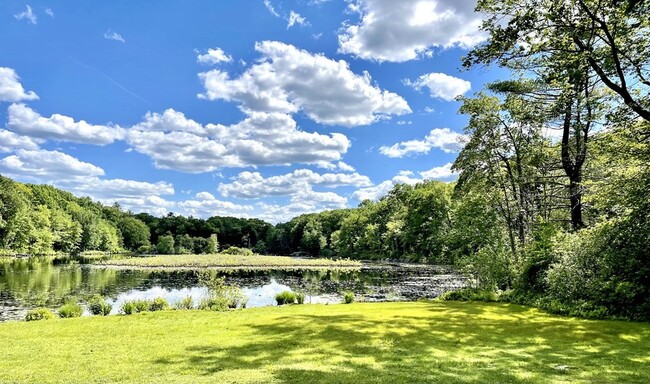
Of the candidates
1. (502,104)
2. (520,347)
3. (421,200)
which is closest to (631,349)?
(520,347)

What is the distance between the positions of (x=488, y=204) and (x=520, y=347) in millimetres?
18275

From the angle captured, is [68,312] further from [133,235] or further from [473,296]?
[133,235]

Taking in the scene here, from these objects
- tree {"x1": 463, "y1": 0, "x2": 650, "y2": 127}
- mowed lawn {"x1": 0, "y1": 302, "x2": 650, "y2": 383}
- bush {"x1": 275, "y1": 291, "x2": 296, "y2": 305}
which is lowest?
bush {"x1": 275, "y1": 291, "x2": 296, "y2": 305}

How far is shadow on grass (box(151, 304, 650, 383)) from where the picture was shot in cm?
789

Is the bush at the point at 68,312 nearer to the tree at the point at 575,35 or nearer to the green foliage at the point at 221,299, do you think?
the green foliage at the point at 221,299

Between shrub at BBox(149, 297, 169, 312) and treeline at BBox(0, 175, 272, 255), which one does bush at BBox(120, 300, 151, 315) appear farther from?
treeline at BBox(0, 175, 272, 255)

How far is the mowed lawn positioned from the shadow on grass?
0.08 feet

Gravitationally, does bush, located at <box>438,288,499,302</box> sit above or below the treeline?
below

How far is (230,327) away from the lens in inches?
516

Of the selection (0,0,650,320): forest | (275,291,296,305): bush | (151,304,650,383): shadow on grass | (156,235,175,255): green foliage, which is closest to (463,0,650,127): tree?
(0,0,650,320): forest

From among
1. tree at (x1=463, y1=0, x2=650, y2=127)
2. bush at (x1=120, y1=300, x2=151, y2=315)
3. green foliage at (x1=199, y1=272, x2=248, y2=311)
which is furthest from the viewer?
green foliage at (x1=199, y1=272, x2=248, y2=311)

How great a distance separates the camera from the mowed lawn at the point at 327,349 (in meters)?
7.90

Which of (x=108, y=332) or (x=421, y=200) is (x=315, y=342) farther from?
(x=421, y=200)

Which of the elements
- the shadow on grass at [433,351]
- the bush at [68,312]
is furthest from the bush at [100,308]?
the shadow on grass at [433,351]
